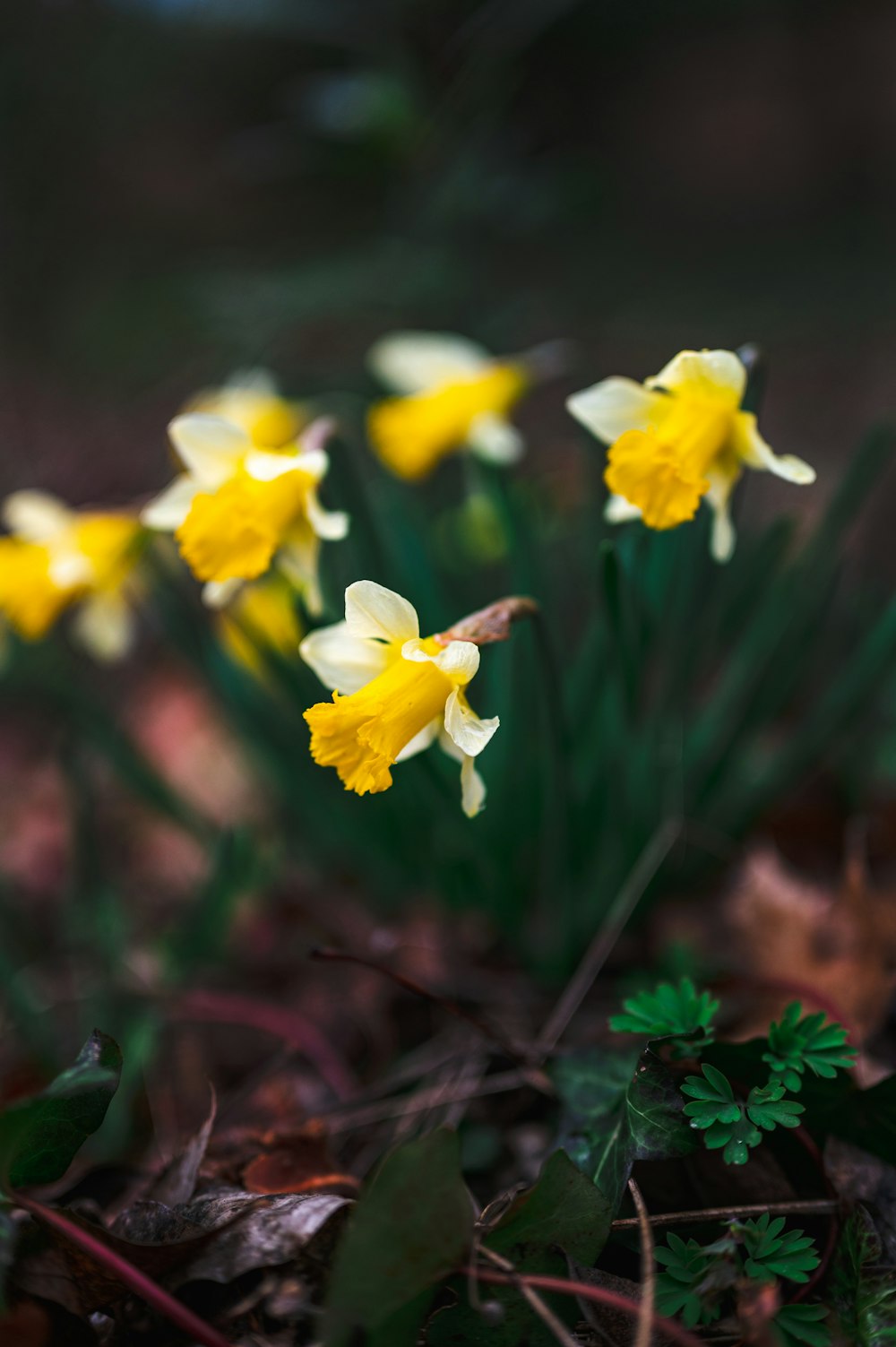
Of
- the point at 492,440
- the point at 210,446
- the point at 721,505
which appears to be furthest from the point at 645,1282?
the point at 492,440

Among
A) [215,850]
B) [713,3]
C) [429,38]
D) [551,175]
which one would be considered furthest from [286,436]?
[713,3]

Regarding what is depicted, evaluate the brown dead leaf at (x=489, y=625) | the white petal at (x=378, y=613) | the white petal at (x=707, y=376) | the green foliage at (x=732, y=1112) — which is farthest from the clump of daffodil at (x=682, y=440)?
the green foliage at (x=732, y=1112)

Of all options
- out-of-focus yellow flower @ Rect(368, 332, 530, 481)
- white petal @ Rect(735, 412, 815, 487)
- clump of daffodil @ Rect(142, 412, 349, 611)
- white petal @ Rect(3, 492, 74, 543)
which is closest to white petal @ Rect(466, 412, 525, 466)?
out-of-focus yellow flower @ Rect(368, 332, 530, 481)

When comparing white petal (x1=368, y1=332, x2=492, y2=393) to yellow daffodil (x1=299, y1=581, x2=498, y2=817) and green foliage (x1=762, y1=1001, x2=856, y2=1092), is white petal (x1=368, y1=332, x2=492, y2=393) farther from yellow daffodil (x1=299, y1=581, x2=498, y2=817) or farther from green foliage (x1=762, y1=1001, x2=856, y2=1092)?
green foliage (x1=762, y1=1001, x2=856, y2=1092)

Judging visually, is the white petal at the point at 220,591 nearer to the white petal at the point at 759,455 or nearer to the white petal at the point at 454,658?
the white petal at the point at 454,658

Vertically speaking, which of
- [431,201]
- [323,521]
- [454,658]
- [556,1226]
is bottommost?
[556,1226]

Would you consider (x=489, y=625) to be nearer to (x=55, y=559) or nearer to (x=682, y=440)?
(x=682, y=440)
